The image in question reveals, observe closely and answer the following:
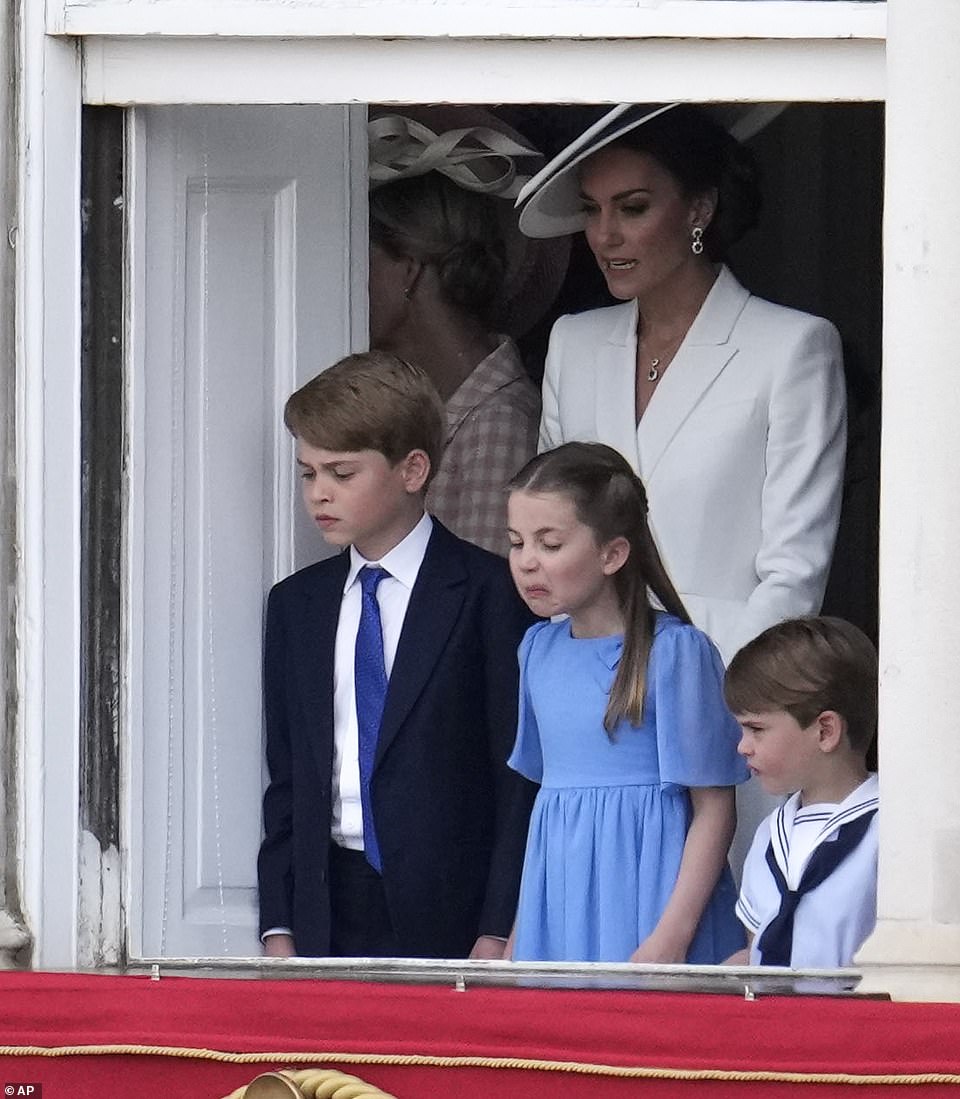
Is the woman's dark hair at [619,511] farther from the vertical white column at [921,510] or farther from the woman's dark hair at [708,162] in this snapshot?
the vertical white column at [921,510]

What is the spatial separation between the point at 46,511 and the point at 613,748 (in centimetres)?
83

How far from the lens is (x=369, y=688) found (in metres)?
3.59

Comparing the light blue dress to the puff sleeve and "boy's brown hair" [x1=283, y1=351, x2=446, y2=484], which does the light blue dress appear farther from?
"boy's brown hair" [x1=283, y1=351, x2=446, y2=484]

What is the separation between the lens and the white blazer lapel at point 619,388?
3750 mm

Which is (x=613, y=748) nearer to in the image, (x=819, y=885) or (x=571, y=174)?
(x=819, y=885)

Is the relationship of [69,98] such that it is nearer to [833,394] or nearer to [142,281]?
Result: [142,281]

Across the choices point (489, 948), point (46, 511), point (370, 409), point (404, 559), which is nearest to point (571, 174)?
point (370, 409)

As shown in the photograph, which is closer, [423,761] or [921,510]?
[921,510]

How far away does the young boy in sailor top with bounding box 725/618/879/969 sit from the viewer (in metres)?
3.26

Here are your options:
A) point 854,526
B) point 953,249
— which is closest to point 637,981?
point 953,249

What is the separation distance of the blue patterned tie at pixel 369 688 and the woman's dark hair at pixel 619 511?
0.27 metres

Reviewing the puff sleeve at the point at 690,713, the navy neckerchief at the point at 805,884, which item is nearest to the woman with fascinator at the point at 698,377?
the puff sleeve at the point at 690,713

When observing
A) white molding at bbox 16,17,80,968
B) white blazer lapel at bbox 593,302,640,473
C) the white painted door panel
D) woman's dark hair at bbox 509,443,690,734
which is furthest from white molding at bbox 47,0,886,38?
white blazer lapel at bbox 593,302,640,473

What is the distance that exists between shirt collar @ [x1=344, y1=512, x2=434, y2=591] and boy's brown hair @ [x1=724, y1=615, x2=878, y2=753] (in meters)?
0.50
